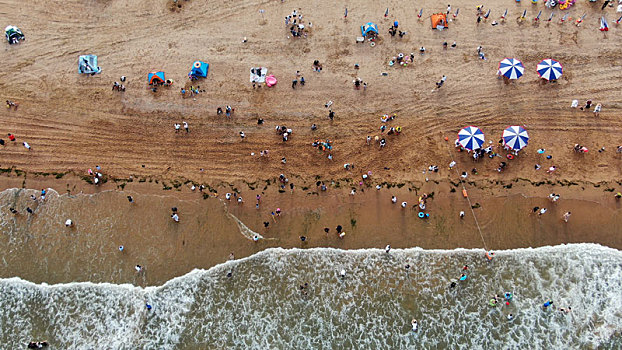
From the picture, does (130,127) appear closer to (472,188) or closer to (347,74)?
(347,74)

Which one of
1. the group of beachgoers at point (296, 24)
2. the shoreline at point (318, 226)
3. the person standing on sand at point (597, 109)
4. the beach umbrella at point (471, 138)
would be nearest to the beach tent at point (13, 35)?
the shoreline at point (318, 226)

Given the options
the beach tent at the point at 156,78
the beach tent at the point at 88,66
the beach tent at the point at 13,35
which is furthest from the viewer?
the beach tent at the point at 13,35

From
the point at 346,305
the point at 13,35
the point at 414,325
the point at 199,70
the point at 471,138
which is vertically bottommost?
the point at 414,325

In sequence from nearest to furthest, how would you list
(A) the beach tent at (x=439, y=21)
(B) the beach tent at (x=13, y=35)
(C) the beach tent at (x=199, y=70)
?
(C) the beach tent at (x=199, y=70) < (A) the beach tent at (x=439, y=21) < (B) the beach tent at (x=13, y=35)

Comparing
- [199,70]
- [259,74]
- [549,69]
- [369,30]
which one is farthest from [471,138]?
[199,70]

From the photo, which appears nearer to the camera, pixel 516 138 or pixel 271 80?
pixel 516 138

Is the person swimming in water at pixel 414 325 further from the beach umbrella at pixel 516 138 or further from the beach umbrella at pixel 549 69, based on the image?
the beach umbrella at pixel 549 69

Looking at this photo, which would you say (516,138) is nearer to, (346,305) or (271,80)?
(346,305)
